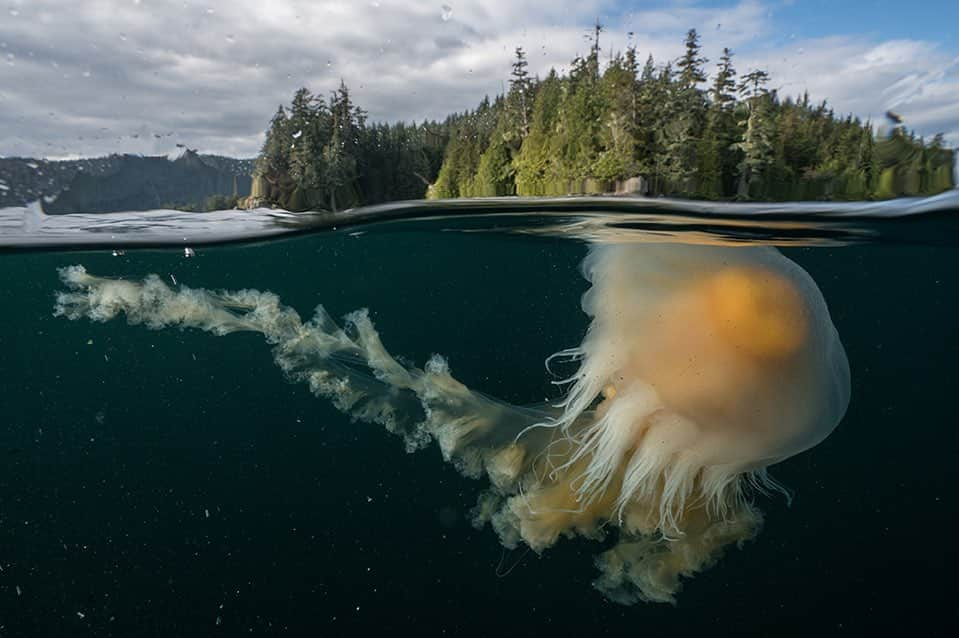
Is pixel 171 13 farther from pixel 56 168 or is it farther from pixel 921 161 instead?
pixel 921 161

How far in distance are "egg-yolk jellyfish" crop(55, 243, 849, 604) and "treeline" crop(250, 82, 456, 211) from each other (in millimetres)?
1203

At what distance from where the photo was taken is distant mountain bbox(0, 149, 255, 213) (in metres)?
3.61

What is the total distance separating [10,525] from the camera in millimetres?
10297

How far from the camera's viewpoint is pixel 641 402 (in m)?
3.75

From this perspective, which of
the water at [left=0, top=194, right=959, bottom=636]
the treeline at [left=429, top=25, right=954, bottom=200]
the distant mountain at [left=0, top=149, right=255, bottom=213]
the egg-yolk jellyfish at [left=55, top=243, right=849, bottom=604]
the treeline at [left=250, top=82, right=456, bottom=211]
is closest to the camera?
the treeline at [left=429, top=25, right=954, bottom=200]

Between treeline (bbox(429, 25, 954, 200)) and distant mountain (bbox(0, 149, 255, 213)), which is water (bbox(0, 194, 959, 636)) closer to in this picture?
treeline (bbox(429, 25, 954, 200))

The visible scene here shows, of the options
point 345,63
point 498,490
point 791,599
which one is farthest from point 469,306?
point 345,63

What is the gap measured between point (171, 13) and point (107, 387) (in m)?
20.6

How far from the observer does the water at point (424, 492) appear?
6.98m

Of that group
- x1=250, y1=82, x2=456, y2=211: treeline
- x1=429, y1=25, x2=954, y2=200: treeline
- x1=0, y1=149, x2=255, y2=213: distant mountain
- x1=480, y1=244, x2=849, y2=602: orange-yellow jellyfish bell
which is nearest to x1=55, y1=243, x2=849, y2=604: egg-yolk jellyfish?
x1=480, y1=244, x2=849, y2=602: orange-yellow jellyfish bell

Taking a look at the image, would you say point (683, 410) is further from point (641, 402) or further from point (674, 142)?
point (674, 142)

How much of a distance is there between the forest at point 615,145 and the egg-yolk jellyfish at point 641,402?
78 cm

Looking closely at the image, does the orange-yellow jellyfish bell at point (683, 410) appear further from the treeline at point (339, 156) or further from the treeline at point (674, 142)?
the treeline at point (339, 156)

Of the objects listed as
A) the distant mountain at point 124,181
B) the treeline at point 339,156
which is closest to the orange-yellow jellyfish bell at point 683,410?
the treeline at point 339,156
